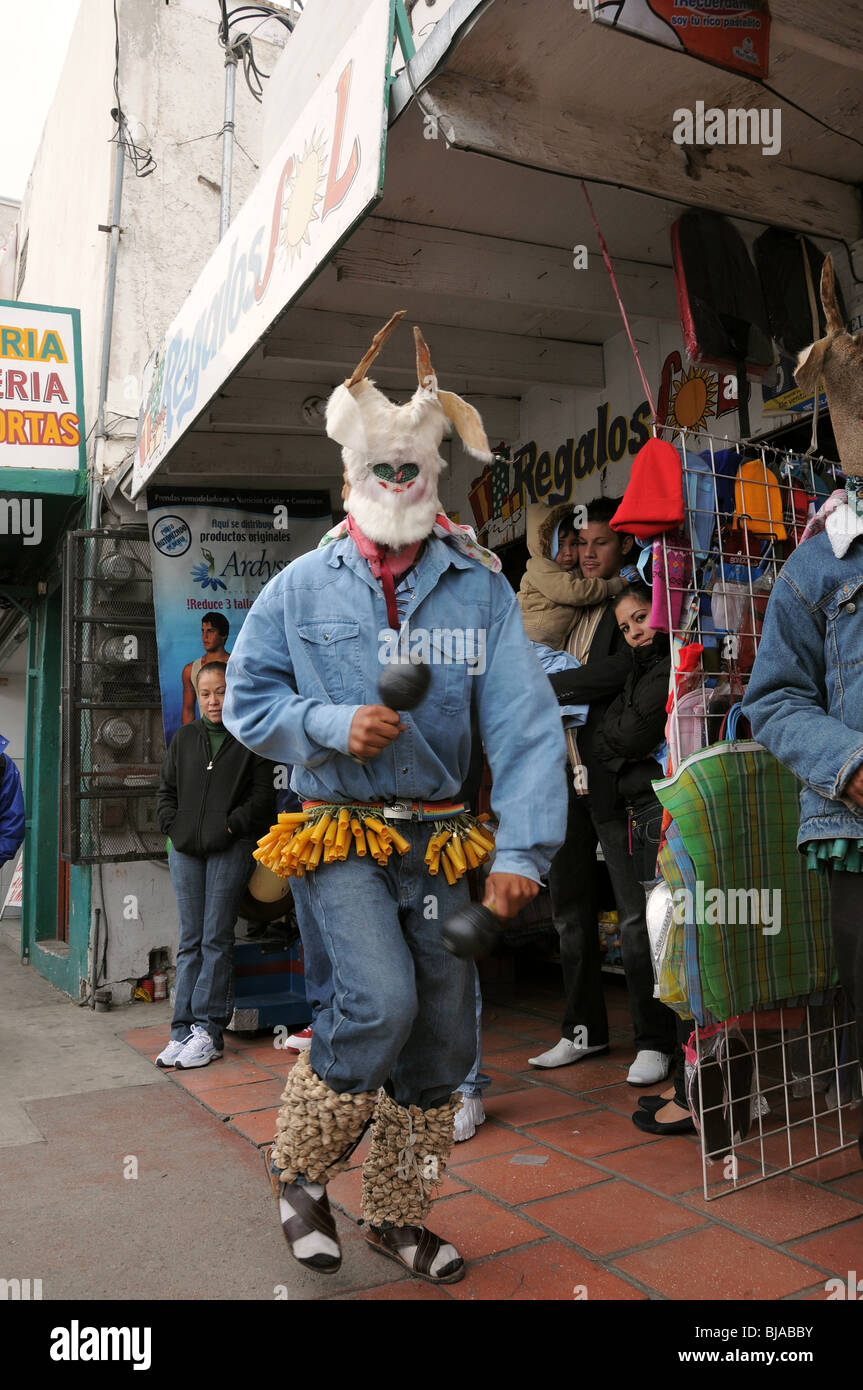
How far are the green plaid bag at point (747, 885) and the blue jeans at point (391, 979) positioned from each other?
32.2 inches

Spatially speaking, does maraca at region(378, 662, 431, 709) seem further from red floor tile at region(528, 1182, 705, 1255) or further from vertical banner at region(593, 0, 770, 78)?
vertical banner at region(593, 0, 770, 78)

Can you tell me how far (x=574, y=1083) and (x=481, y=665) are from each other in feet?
7.77

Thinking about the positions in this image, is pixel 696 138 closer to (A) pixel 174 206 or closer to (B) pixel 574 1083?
(B) pixel 574 1083

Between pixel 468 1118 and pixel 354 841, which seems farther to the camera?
pixel 468 1118

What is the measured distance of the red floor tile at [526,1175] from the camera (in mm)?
3136

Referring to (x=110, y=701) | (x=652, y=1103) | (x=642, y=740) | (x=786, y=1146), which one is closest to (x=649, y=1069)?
(x=652, y=1103)

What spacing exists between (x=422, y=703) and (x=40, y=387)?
20.1ft

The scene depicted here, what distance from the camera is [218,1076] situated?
15.5ft

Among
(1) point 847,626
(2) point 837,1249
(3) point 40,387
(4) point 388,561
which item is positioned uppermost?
(3) point 40,387

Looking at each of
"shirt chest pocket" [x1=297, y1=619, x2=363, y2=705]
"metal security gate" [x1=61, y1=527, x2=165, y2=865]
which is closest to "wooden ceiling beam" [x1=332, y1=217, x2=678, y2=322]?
"shirt chest pocket" [x1=297, y1=619, x2=363, y2=705]

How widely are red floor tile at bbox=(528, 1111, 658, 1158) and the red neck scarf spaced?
2.04 m

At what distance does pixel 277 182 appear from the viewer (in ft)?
13.3

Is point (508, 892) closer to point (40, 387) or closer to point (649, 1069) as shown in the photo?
point (649, 1069)

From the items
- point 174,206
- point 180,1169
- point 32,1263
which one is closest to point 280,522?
point 174,206
